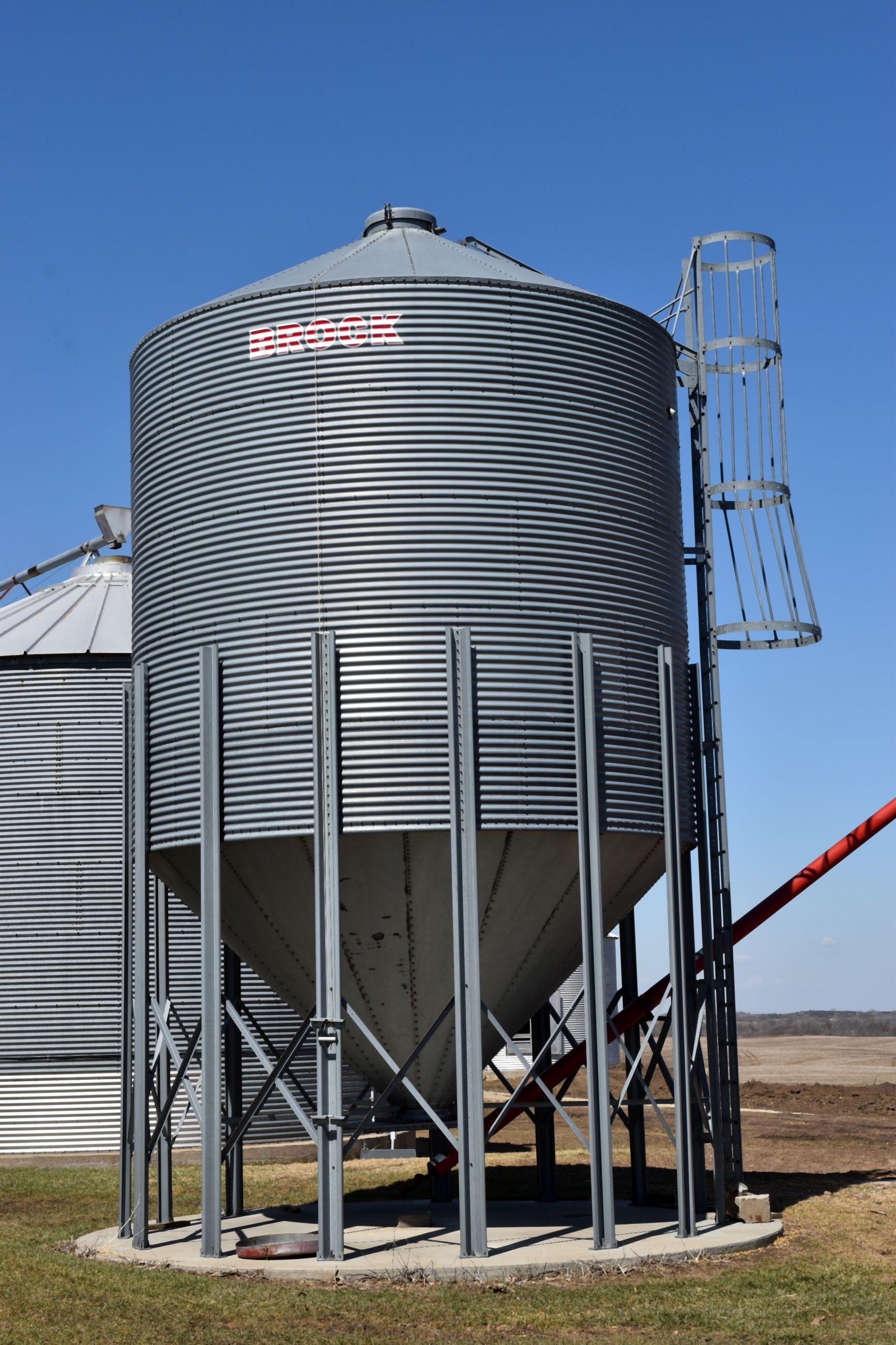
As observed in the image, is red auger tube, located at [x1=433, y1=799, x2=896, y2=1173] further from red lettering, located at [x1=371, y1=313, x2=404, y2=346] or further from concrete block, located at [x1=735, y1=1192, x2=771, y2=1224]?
red lettering, located at [x1=371, y1=313, x2=404, y2=346]

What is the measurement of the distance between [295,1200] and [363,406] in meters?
11.4

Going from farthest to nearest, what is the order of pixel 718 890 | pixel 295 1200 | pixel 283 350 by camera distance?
pixel 295 1200 < pixel 718 890 < pixel 283 350

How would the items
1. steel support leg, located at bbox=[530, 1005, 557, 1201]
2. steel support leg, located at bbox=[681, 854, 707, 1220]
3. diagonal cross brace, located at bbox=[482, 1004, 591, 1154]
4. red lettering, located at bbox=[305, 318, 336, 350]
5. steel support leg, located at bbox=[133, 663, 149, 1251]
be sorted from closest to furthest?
diagonal cross brace, located at bbox=[482, 1004, 591, 1154]
red lettering, located at bbox=[305, 318, 336, 350]
steel support leg, located at bbox=[133, 663, 149, 1251]
steel support leg, located at bbox=[681, 854, 707, 1220]
steel support leg, located at bbox=[530, 1005, 557, 1201]

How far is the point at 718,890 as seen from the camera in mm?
19609

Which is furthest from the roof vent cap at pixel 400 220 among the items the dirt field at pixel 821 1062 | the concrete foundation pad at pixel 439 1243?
the dirt field at pixel 821 1062

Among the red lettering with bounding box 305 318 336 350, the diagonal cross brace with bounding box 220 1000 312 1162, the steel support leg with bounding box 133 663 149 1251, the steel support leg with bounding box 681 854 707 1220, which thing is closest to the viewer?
the diagonal cross brace with bounding box 220 1000 312 1162

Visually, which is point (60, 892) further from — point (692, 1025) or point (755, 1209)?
point (755, 1209)

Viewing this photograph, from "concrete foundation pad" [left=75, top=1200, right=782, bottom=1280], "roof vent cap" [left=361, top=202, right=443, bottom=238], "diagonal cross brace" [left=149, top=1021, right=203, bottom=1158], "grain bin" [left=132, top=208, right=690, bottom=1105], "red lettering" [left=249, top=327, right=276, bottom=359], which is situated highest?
"roof vent cap" [left=361, top=202, right=443, bottom=238]

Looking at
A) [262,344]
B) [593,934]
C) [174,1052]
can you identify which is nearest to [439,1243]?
[174,1052]

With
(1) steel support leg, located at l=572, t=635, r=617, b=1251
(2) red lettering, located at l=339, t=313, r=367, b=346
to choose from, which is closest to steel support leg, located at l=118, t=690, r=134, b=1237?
(2) red lettering, located at l=339, t=313, r=367, b=346

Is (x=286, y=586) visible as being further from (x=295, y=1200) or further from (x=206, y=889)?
(x=295, y=1200)

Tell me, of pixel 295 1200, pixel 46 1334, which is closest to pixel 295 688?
pixel 46 1334

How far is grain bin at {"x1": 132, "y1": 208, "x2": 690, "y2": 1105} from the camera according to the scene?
16688 millimetres

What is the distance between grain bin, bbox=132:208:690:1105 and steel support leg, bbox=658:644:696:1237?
0.70ft
